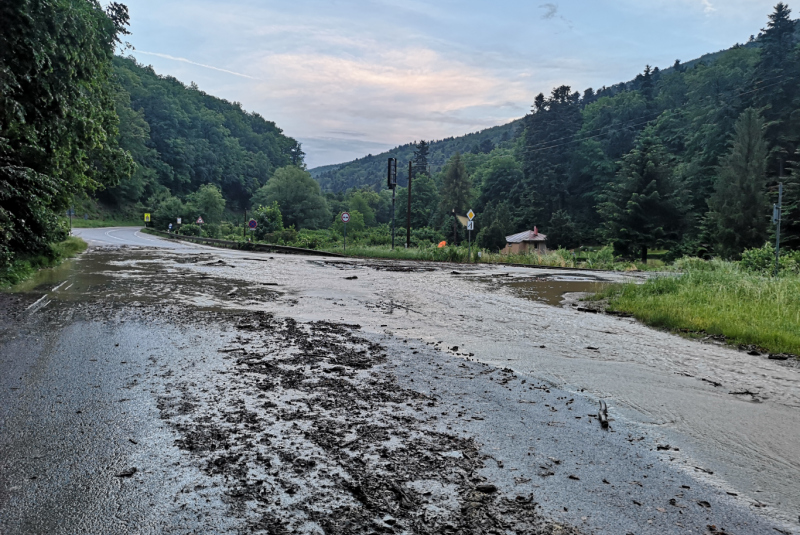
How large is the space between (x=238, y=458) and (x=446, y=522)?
1.60 meters

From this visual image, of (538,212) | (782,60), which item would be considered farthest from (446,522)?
(538,212)

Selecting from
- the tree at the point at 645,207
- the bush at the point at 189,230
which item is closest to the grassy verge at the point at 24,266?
the bush at the point at 189,230

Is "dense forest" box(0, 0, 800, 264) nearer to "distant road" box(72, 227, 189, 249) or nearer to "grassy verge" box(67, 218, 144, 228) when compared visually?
"grassy verge" box(67, 218, 144, 228)

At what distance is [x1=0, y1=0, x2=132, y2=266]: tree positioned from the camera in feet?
33.9

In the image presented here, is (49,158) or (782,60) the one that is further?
(782,60)

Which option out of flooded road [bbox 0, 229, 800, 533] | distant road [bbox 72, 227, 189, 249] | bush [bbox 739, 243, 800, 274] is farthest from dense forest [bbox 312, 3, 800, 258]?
distant road [bbox 72, 227, 189, 249]

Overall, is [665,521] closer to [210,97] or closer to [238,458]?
[238,458]

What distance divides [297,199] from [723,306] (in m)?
86.1

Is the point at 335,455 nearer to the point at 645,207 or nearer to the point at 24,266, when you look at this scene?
the point at 24,266

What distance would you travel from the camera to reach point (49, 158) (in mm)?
13070

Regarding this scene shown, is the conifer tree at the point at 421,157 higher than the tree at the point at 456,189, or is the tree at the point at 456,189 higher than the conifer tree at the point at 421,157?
the conifer tree at the point at 421,157

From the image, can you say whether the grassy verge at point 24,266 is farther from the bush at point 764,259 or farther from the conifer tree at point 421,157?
the conifer tree at point 421,157

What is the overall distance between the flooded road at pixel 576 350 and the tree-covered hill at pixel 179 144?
3841 inches

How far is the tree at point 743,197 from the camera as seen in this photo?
44.1 m
